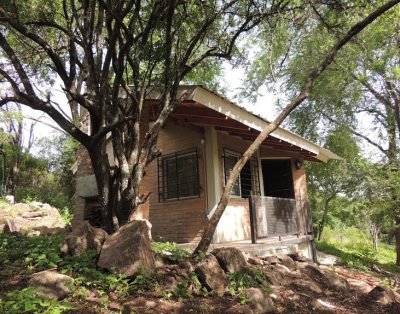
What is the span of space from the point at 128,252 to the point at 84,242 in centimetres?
80

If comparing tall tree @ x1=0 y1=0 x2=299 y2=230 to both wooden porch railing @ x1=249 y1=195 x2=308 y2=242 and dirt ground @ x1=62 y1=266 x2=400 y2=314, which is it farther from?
wooden porch railing @ x1=249 y1=195 x2=308 y2=242

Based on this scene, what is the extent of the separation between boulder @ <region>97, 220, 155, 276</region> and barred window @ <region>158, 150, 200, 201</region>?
421cm

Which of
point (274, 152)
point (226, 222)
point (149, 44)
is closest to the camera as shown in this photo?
point (149, 44)

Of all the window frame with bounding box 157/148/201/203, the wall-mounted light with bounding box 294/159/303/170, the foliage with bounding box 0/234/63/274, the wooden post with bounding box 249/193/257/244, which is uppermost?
the wall-mounted light with bounding box 294/159/303/170

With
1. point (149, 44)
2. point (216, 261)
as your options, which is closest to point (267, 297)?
point (216, 261)

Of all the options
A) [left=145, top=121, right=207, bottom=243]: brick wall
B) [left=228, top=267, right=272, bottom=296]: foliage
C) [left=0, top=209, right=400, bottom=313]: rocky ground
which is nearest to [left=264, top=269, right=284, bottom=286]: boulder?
[left=0, top=209, right=400, bottom=313]: rocky ground

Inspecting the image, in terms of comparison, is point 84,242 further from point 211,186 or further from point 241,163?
point 211,186

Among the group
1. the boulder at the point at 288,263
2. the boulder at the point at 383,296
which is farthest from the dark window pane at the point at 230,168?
the boulder at the point at 383,296

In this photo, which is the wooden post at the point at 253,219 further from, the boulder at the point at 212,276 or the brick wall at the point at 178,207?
the boulder at the point at 212,276

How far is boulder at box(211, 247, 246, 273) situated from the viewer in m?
5.03

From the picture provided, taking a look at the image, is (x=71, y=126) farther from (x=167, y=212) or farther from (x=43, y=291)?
(x=167, y=212)

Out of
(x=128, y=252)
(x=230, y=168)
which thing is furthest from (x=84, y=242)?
(x=230, y=168)

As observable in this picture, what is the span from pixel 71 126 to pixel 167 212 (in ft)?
15.4

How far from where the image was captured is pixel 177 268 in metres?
4.67
